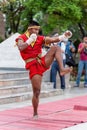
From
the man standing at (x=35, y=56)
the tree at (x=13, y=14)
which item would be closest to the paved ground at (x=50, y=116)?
the man standing at (x=35, y=56)

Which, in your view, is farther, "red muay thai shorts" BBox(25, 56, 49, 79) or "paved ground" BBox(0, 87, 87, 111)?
"paved ground" BBox(0, 87, 87, 111)

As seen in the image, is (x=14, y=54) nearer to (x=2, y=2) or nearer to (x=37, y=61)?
(x=2, y=2)

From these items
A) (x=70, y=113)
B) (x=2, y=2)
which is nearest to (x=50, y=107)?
(x=70, y=113)

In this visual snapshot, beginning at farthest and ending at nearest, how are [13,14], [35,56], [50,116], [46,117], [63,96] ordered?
[13,14], [63,96], [50,116], [46,117], [35,56]

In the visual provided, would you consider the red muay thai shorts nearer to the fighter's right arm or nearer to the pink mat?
the fighter's right arm

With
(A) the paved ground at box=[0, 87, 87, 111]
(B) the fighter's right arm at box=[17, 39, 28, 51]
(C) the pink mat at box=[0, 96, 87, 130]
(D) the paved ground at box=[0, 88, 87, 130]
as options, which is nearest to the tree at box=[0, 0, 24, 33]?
(A) the paved ground at box=[0, 87, 87, 111]

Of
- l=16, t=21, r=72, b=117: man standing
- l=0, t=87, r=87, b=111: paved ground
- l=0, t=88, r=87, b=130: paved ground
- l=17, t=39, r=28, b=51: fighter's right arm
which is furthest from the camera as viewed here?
l=0, t=87, r=87, b=111: paved ground

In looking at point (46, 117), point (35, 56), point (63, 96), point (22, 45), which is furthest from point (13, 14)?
point (22, 45)

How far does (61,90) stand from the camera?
46.3 feet

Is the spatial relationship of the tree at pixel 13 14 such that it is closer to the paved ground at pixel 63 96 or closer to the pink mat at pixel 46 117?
the paved ground at pixel 63 96

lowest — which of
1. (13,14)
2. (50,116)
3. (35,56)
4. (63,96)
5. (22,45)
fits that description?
(63,96)

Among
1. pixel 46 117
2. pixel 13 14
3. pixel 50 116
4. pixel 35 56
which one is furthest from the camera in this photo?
pixel 13 14

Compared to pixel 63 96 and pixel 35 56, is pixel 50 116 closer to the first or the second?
pixel 35 56

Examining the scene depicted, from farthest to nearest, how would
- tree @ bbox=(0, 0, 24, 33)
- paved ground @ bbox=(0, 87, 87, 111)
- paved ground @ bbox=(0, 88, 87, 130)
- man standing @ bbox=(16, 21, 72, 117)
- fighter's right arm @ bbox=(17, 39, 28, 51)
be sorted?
1. tree @ bbox=(0, 0, 24, 33)
2. paved ground @ bbox=(0, 87, 87, 111)
3. man standing @ bbox=(16, 21, 72, 117)
4. fighter's right arm @ bbox=(17, 39, 28, 51)
5. paved ground @ bbox=(0, 88, 87, 130)
